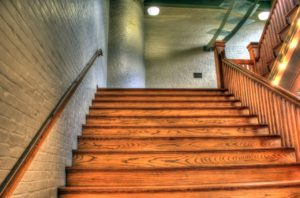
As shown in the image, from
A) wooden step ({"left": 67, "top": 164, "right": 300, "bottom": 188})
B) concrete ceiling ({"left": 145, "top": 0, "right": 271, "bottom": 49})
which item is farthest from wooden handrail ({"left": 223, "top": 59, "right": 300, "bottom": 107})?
concrete ceiling ({"left": 145, "top": 0, "right": 271, "bottom": 49})

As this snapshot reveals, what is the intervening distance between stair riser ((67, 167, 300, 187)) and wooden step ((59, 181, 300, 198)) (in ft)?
0.71

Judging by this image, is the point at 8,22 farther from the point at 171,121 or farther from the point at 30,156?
the point at 171,121

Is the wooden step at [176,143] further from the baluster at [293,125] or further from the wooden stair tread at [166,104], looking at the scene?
the wooden stair tread at [166,104]

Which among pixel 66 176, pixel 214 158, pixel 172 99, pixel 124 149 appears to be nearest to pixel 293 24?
pixel 172 99

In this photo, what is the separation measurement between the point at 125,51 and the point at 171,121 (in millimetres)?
3509

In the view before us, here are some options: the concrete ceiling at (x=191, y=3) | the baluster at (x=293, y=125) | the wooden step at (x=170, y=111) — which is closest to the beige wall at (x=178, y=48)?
the concrete ceiling at (x=191, y=3)

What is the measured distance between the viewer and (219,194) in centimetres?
200

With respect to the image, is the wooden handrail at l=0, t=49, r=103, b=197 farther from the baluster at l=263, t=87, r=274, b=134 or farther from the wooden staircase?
the baluster at l=263, t=87, r=274, b=134

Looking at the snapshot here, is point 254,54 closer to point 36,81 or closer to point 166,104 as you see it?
point 166,104

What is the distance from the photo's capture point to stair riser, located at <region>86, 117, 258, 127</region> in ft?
10.6

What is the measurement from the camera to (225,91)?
170 inches

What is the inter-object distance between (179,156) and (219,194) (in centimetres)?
59

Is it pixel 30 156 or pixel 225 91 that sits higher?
pixel 225 91

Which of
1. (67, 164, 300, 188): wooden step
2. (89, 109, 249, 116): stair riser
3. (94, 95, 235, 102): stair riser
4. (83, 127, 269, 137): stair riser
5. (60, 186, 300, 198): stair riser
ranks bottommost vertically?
(60, 186, 300, 198): stair riser
